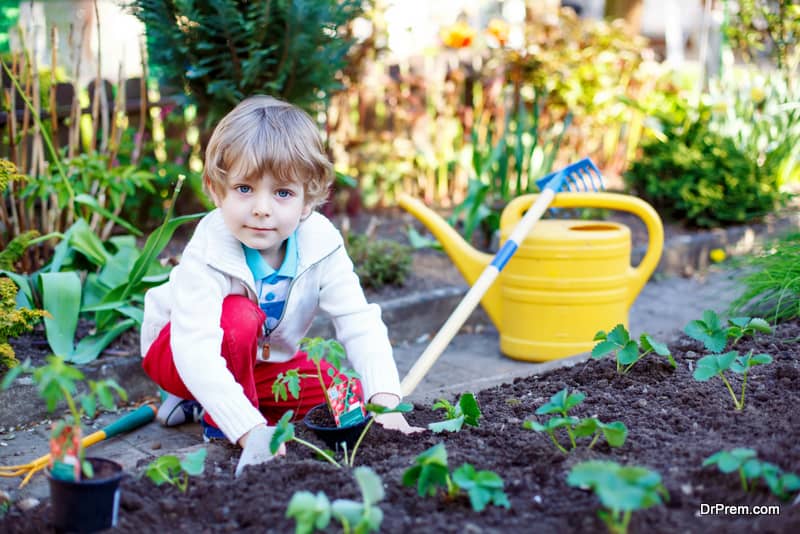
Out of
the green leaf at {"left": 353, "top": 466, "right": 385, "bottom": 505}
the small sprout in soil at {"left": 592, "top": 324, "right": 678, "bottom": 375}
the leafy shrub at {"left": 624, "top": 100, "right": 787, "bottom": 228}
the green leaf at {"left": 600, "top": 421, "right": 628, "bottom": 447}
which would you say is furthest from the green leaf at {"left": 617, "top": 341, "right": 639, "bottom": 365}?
the leafy shrub at {"left": 624, "top": 100, "right": 787, "bottom": 228}

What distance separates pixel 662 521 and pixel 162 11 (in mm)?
2589

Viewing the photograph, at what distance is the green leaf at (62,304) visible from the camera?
273 cm

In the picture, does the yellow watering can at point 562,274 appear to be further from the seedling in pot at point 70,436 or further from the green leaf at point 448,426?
the seedling in pot at point 70,436

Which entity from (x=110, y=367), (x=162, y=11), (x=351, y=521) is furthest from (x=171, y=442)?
(x=162, y=11)

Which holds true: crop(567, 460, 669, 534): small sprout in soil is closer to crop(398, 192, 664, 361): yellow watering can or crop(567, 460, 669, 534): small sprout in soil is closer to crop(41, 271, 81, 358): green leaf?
crop(398, 192, 664, 361): yellow watering can

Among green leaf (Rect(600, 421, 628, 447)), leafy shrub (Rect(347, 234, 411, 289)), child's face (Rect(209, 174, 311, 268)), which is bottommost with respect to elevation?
leafy shrub (Rect(347, 234, 411, 289))

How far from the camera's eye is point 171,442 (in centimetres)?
243

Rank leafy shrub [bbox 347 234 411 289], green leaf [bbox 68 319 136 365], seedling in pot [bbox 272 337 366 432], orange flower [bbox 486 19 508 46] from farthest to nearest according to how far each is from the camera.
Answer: orange flower [bbox 486 19 508 46] < leafy shrub [bbox 347 234 411 289] < green leaf [bbox 68 319 136 365] < seedling in pot [bbox 272 337 366 432]

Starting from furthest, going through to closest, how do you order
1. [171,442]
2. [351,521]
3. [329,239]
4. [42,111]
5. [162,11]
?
[42,111] → [162,11] → [171,442] → [329,239] → [351,521]

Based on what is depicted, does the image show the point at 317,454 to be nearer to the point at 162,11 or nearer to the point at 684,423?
the point at 684,423

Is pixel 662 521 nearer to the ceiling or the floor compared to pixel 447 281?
nearer to the ceiling

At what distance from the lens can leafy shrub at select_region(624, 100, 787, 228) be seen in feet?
15.9

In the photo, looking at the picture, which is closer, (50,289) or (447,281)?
(50,289)

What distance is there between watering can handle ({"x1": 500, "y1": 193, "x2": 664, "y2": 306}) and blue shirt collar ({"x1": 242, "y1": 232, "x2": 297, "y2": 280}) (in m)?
1.15
